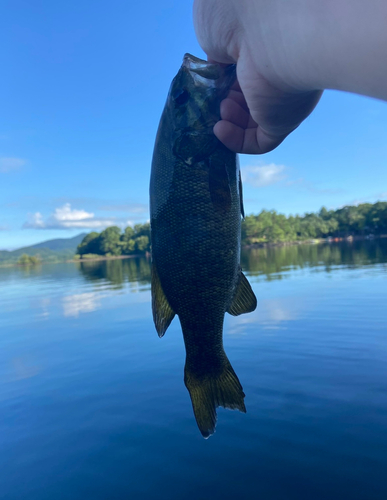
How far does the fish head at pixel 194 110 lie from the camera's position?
1.97m

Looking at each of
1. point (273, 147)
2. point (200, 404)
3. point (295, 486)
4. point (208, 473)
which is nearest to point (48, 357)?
point (208, 473)

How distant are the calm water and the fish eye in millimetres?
4772

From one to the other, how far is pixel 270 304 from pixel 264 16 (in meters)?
16.0

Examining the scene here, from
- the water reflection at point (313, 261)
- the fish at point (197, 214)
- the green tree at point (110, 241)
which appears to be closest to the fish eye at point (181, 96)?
the fish at point (197, 214)

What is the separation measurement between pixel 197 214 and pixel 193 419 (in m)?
5.67

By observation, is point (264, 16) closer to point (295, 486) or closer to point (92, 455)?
point (295, 486)

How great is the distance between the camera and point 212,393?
238 cm

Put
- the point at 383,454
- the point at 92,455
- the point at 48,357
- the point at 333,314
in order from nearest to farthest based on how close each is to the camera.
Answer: the point at 383,454 < the point at 92,455 < the point at 48,357 < the point at 333,314

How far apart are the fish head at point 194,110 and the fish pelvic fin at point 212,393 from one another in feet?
4.68

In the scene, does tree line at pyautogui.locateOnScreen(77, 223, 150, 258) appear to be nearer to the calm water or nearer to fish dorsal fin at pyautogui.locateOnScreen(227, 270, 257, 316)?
the calm water

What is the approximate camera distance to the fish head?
1975 millimetres

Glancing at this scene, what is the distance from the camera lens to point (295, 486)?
469 cm

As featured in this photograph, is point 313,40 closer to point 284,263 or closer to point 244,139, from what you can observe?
point 244,139

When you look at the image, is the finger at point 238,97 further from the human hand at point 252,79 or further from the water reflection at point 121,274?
the water reflection at point 121,274
